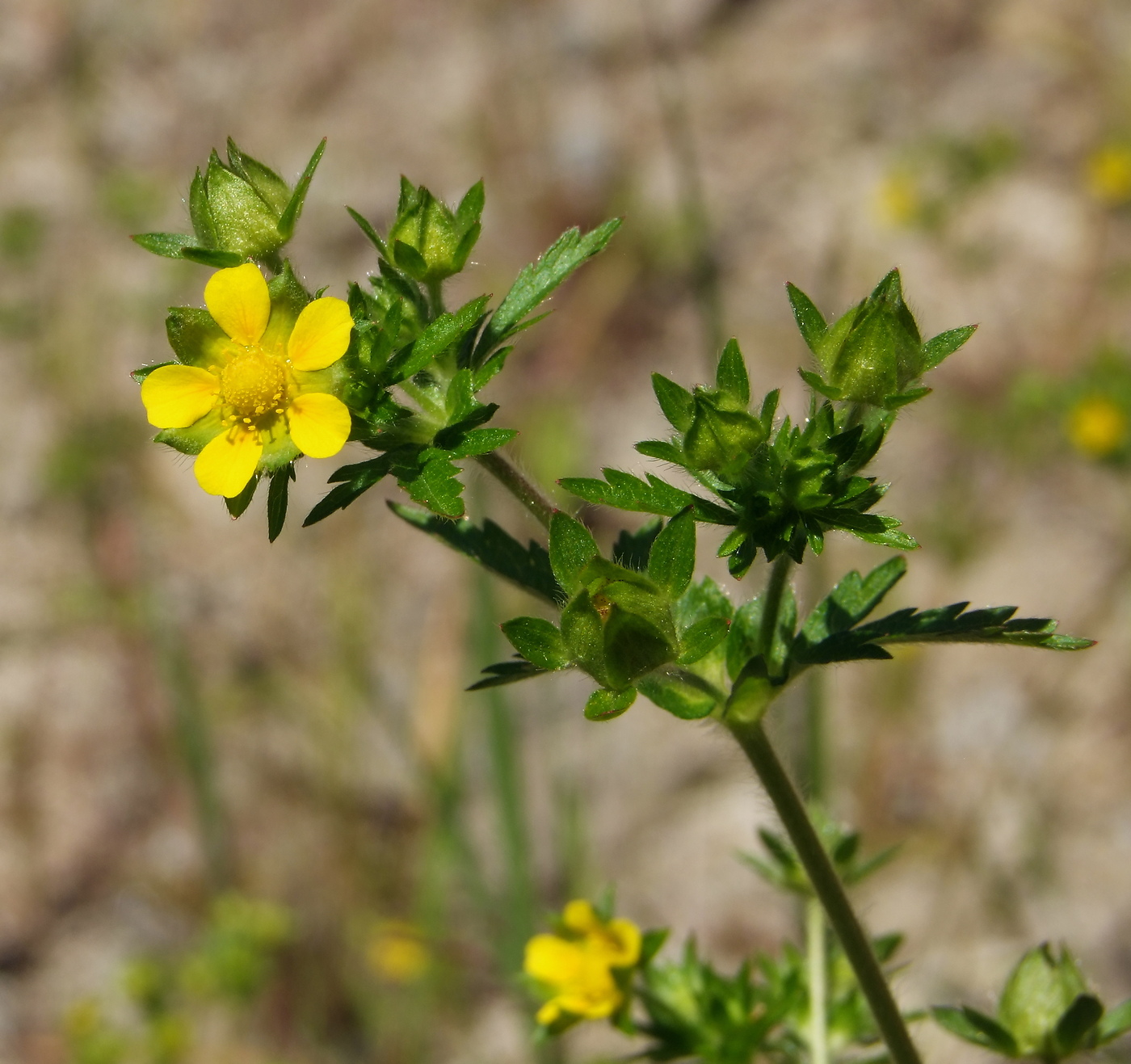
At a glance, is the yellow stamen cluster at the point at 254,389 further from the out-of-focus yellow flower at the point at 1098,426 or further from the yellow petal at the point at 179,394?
the out-of-focus yellow flower at the point at 1098,426

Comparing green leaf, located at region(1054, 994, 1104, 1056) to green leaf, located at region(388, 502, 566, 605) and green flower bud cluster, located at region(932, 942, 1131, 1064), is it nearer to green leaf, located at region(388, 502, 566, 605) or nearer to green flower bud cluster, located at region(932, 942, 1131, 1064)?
green flower bud cluster, located at region(932, 942, 1131, 1064)

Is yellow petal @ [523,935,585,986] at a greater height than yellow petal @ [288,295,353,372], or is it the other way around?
yellow petal @ [288,295,353,372]

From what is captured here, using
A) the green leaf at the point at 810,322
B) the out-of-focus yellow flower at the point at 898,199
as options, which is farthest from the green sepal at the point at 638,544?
the out-of-focus yellow flower at the point at 898,199

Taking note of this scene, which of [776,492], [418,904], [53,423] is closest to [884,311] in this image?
[776,492]

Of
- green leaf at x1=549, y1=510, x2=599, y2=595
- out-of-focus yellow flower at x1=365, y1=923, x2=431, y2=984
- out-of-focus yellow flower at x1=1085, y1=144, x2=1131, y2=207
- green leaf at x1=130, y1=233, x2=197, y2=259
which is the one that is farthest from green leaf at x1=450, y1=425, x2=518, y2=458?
out-of-focus yellow flower at x1=1085, y1=144, x2=1131, y2=207

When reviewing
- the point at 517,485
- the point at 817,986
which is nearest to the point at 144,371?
the point at 517,485
